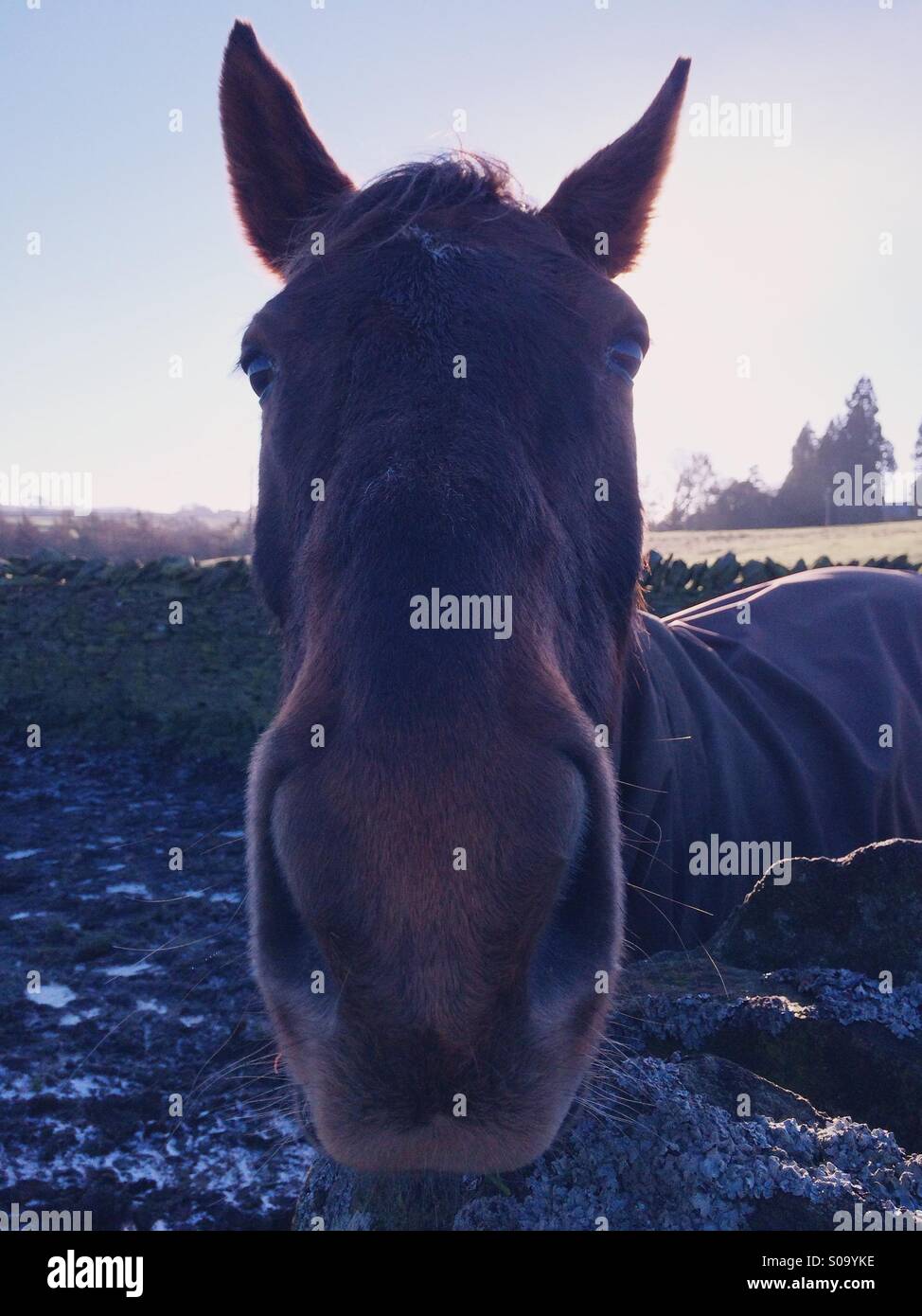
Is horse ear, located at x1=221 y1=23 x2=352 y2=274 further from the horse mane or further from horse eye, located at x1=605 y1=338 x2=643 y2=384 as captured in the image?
horse eye, located at x1=605 y1=338 x2=643 y2=384

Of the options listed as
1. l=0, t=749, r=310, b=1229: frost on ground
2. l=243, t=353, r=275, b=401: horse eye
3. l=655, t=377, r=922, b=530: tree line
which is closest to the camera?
l=243, t=353, r=275, b=401: horse eye

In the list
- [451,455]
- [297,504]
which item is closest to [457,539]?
[451,455]

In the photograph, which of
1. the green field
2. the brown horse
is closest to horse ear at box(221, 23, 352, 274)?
the brown horse

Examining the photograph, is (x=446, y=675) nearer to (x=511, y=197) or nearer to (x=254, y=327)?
(x=254, y=327)

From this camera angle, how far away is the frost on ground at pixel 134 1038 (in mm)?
3395

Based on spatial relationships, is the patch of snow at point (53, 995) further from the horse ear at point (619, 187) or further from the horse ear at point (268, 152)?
the horse ear at point (619, 187)

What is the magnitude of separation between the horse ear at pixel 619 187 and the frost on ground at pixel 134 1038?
2.82m

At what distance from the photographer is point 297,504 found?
7.21ft

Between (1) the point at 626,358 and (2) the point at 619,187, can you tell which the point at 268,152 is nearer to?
(2) the point at 619,187

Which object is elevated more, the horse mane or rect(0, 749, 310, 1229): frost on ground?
the horse mane

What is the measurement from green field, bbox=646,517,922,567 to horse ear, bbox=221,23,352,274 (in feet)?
31.2

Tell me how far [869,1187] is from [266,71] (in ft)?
11.7

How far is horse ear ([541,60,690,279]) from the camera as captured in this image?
2.96m

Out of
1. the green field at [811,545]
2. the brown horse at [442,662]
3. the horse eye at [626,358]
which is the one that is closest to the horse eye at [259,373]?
the brown horse at [442,662]
